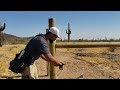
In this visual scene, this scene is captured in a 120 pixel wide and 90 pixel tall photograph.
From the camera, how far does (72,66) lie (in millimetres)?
10156

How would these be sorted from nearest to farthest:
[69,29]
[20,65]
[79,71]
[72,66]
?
[20,65]
[79,71]
[72,66]
[69,29]

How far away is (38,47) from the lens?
3.96m

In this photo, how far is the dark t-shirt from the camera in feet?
12.9

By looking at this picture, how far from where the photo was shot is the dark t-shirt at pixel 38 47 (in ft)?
12.9
